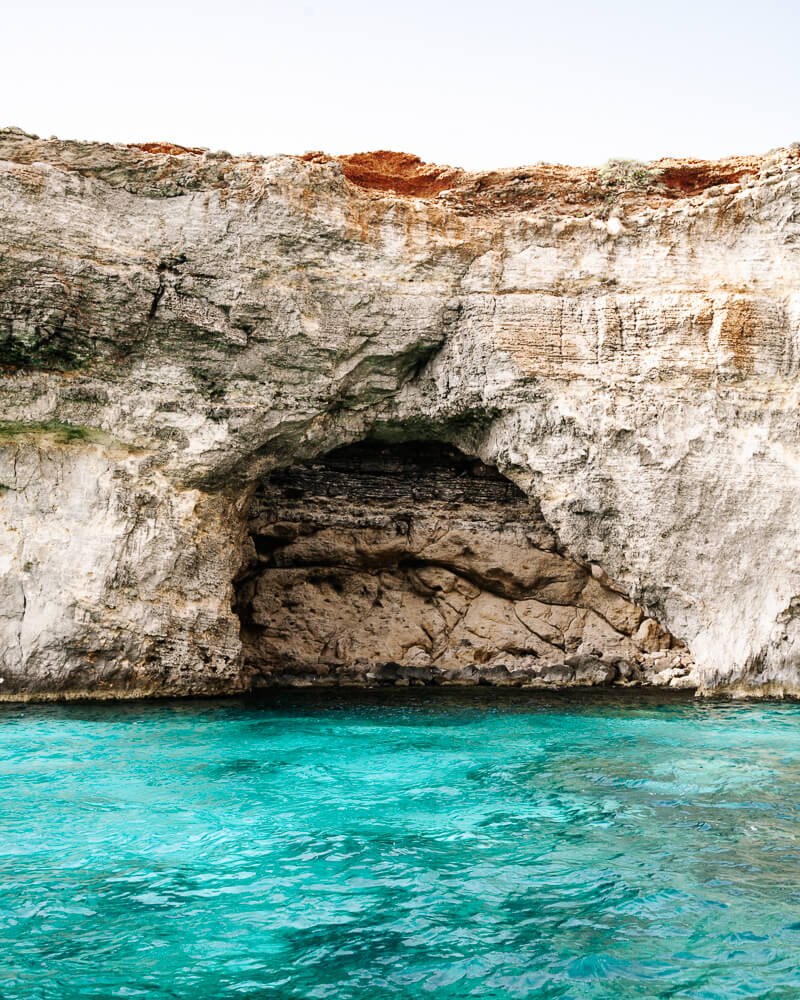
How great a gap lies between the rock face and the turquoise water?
8.26ft

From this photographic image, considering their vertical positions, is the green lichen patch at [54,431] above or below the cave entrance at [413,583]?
above

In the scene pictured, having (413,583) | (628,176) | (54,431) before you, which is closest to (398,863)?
(54,431)

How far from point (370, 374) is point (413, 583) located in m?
4.15

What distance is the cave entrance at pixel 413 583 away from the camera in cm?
1402

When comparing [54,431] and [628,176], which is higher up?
[628,176]

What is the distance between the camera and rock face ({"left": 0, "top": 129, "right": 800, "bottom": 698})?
11.4 meters

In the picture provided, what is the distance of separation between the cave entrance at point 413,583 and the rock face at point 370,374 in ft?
2.08

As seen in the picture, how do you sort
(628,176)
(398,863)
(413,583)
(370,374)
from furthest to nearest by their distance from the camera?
(413,583) → (628,176) → (370,374) → (398,863)

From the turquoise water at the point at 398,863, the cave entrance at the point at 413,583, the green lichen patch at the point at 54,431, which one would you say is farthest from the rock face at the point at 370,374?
the turquoise water at the point at 398,863

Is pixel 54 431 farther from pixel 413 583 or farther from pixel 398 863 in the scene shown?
pixel 398 863

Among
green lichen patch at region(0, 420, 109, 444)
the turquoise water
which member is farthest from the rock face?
the turquoise water

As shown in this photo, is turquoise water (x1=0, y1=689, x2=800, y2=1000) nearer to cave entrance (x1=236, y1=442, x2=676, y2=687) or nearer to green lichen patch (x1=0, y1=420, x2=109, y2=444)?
green lichen patch (x1=0, y1=420, x2=109, y2=444)

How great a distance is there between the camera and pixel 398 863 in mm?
5344

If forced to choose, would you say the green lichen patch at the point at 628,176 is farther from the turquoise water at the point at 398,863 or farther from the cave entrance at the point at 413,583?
the turquoise water at the point at 398,863
